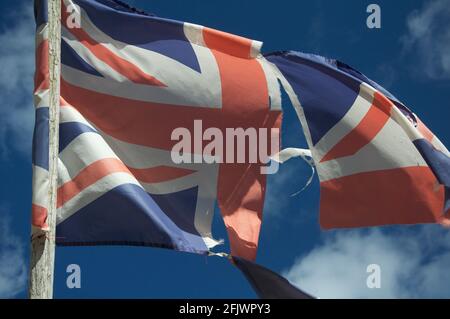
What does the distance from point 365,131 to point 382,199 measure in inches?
31.9

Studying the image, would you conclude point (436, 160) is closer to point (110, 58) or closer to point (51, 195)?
point (110, 58)

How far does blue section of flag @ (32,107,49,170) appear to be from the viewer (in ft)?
36.0

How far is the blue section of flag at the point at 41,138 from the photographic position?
36.0 feet

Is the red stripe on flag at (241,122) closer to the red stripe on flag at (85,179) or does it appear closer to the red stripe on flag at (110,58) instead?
the red stripe on flag at (110,58)

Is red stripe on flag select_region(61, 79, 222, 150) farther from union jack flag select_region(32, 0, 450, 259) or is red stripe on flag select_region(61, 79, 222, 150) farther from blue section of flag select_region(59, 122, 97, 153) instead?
blue section of flag select_region(59, 122, 97, 153)

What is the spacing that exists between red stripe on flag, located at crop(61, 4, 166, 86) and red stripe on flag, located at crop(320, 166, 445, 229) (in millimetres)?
2389

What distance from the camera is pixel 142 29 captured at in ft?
42.8

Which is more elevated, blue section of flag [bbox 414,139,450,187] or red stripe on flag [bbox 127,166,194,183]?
blue section of flag [bbox 414,139,450,187]

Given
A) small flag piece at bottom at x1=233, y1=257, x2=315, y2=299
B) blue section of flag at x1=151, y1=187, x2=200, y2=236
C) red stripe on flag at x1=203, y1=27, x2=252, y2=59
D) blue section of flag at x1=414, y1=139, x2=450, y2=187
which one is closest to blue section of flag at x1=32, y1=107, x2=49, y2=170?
blue section of flag at x1=151, y1=187, x2=200, y2=236

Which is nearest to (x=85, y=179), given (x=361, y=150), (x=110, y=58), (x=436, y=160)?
(x=110, y=58)

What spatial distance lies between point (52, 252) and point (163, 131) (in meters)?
2.48

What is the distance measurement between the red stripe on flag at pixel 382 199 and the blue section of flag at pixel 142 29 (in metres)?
2.13

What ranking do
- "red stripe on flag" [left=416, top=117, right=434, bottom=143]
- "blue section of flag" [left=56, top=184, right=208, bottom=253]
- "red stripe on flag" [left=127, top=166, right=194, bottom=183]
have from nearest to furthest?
"blue section of flag" [left=56, top=184, right=208, bottom=253]
"red stripe on flag" [left=127, top=166, right=194, bottom=183]
"red stripe on flag" [left=416, top=117, right=434, bottom=143]
